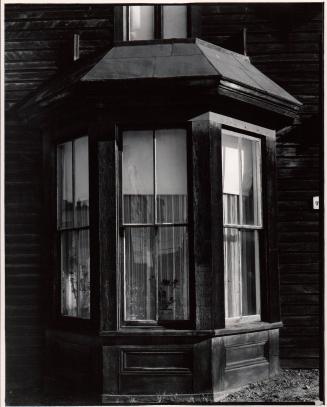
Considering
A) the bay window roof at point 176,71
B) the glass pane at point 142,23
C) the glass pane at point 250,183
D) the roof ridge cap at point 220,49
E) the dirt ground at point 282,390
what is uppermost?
the glass pane at point 142,23

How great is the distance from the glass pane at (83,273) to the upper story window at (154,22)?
270cm

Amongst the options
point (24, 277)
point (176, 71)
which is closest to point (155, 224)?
point (176, 71)

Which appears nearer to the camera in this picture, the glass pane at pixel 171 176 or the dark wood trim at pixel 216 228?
the dark wood trim at pixel 216 228

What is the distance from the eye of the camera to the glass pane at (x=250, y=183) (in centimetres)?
738

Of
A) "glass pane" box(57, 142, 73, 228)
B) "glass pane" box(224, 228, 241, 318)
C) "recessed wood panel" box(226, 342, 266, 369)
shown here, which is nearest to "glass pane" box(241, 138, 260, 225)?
"glass pane" box(224, 228, 241, 318)

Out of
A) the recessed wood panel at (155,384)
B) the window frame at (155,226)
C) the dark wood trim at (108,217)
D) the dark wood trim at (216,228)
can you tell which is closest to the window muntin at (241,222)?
the dark wood trim at (216,228)

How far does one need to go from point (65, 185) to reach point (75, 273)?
3.69 ft

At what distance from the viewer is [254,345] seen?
723 cm

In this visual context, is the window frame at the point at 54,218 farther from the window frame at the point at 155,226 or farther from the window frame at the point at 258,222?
the window frame at the point at 258,222

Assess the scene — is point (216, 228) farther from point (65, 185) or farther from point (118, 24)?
point (118, 24)

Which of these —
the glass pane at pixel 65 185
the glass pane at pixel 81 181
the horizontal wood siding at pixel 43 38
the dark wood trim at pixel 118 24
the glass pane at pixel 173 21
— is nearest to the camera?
the glass pane at pixel 81 181

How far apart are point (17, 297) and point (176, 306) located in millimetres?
2451

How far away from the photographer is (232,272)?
23.6 ft

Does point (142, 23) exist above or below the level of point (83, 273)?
above
